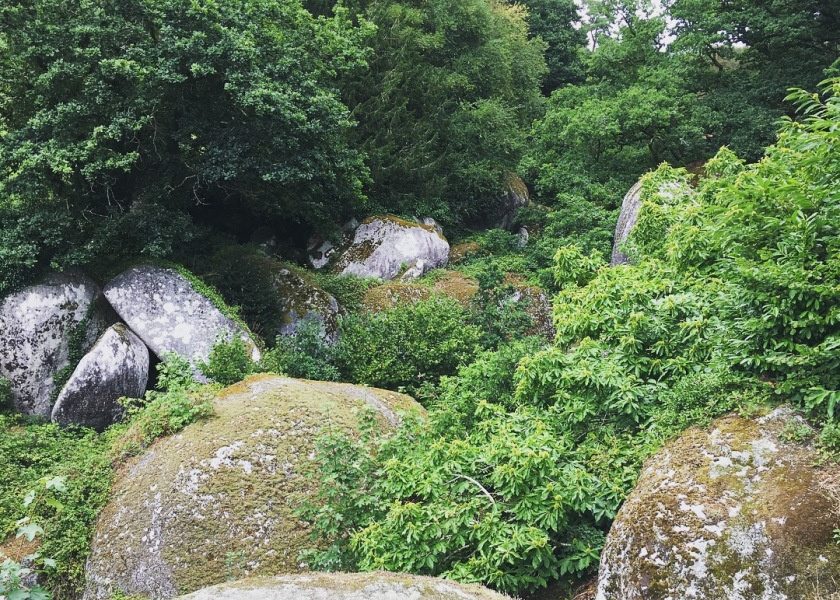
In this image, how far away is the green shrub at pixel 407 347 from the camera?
11609 millimetres

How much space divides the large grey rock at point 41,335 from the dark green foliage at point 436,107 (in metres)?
9.78

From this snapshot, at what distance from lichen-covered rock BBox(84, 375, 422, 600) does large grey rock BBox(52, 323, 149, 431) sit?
416 cm

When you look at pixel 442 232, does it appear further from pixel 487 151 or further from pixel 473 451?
pixel 473 451

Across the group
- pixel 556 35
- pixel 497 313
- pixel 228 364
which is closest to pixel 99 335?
pixel 228 364

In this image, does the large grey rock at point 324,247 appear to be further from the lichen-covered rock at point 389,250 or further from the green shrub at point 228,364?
the green shrub at point 228,364

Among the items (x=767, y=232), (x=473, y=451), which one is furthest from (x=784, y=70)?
(x=473, y=451)

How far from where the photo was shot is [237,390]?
26.3ft

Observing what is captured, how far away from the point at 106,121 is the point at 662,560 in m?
11.7

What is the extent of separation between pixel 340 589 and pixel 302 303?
11.0 m

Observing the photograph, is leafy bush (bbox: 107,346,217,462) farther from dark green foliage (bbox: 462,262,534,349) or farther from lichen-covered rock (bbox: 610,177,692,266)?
lichen-covered rock (bbox: 610,177,692,266)

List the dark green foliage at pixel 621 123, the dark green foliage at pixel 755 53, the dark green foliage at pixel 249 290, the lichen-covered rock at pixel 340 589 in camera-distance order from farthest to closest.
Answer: the dark green foliage at pixel 621 123, the dark green foliage at pixel 755 53, the dark green foliage at pixel 249 290, the lichen-covered rock at pixel 340 589

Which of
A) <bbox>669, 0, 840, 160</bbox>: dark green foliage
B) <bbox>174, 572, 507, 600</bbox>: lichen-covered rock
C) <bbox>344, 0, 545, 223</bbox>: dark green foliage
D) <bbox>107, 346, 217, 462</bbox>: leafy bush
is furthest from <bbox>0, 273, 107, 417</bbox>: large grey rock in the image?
<bbox>669, 0, 840, 160</bbox>: dark green foliage

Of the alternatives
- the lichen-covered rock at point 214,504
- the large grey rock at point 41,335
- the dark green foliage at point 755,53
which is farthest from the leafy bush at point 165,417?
the dark green foliage at point 755,53

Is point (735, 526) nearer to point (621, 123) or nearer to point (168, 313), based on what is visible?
point (168, 313)
